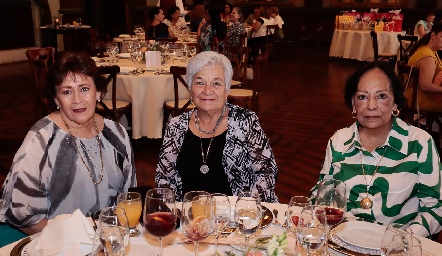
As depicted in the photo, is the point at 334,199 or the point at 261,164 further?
the point at 261,164

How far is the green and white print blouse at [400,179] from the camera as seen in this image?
196 cm

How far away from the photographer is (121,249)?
123 centimetres

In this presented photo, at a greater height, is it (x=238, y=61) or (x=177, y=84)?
(x=238, y=61)

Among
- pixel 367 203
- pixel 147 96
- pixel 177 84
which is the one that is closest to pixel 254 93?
pixel 177 84

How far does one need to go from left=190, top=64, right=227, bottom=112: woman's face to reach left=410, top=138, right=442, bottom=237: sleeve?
3.31 feet

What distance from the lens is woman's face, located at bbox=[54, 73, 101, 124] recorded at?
204cm

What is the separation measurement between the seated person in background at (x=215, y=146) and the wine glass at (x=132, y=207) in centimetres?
76

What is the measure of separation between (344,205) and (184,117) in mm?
1149

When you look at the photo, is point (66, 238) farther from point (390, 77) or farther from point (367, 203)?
point (390, 77)

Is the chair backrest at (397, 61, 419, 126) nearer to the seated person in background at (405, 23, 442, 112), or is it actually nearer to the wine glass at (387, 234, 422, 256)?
the seated person in background at (405, 23, 442, 112)

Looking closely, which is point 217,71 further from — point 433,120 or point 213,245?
point 433,120

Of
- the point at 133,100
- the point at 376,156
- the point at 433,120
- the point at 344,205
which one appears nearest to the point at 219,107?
the point at 376,156

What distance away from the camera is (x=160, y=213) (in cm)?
139

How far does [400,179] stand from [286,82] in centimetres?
713
